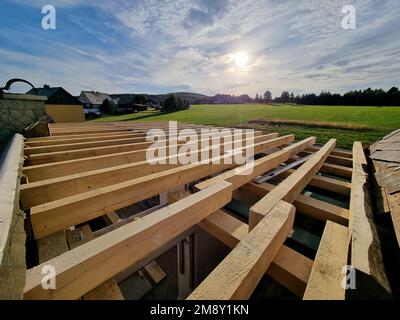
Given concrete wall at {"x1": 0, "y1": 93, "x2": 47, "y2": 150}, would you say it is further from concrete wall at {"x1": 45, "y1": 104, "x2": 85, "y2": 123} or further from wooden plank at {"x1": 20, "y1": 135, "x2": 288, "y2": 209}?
concrete wall at {"x1": 45, "y1": 104, "x2": 85, "y2": 123}

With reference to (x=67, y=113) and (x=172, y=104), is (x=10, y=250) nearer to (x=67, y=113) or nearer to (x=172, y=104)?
(x=67, y=113)

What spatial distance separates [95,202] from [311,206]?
1.81m

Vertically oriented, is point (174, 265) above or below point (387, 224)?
below

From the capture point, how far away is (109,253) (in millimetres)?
869

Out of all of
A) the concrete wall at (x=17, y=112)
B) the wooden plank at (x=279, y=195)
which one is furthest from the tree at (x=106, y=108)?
the wooden plank at (x=279, y=195)

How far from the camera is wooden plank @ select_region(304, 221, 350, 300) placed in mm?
847

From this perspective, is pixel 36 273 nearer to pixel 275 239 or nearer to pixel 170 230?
pixel 170 230

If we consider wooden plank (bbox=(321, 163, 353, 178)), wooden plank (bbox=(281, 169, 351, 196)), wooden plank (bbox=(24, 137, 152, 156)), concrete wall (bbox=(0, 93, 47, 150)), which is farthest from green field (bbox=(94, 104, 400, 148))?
concrete wall (bbox=(0, 93, 47, 150))

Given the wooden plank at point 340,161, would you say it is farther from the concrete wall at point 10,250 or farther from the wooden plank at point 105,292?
the concrete wall at point 10,250

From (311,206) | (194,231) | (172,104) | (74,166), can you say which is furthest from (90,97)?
(311,206)

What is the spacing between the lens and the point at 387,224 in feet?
4.65

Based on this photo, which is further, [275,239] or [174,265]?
[174,265]
